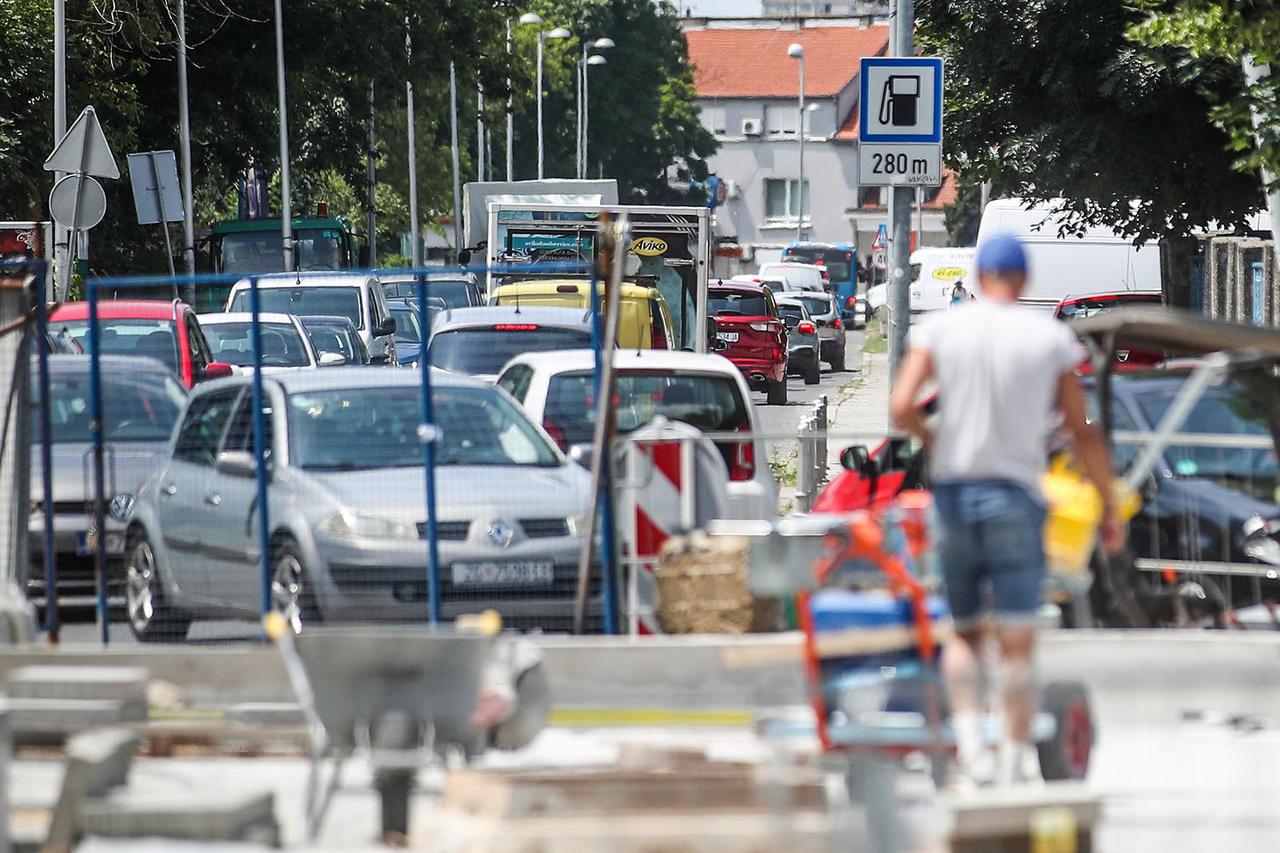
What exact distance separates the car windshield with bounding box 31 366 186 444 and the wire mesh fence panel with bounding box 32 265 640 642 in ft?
0.04

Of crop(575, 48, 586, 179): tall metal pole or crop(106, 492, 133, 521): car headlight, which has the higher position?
crop(575, 48, 586, 179): tall metal pole

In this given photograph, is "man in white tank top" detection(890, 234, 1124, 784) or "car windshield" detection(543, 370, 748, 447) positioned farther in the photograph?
"car windshield" detection(543, 370, 748, 447)

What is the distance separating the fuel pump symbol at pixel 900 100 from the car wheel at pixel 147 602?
20.3ft

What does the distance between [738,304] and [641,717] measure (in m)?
28.5

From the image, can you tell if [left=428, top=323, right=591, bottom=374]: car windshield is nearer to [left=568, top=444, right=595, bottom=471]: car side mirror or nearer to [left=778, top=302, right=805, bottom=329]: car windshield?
[left=568, top=444, right=595, bottom=471]: car side mirror

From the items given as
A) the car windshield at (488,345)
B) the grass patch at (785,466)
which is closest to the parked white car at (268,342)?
the grass patch at (785,466)

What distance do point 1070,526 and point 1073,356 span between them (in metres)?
1.05

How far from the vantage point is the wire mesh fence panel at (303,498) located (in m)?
10.3

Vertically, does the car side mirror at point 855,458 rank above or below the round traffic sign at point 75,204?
below

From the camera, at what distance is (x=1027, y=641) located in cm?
655

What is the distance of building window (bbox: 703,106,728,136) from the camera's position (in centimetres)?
12438

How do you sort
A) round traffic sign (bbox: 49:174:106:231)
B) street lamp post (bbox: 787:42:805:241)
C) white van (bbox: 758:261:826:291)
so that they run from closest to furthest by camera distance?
round traffic sign (bbox: 49:174:106:231) → white van (bbox: 758:261:826:291) → street lamp post (bbox: 787:42:805:241)

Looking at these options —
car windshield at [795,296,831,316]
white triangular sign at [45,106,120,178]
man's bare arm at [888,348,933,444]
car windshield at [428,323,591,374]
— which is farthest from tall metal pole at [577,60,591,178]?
man's bare arm at [888,348,933,444]

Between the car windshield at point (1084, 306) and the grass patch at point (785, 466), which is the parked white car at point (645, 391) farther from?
the car windshield at point (1084, 306)
